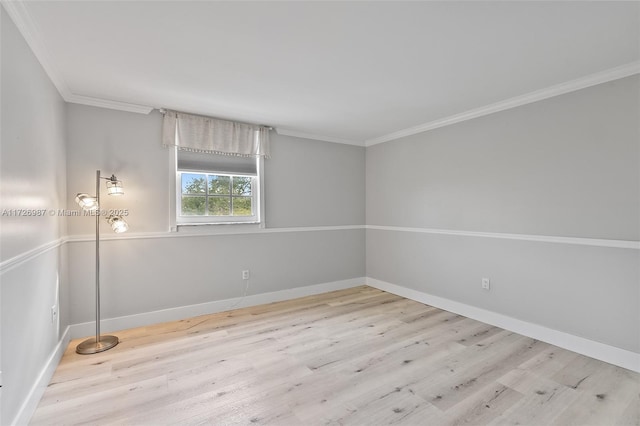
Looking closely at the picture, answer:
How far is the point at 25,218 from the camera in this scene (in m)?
1.75

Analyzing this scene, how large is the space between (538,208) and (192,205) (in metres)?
3.62

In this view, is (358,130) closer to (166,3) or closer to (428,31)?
(428,31)

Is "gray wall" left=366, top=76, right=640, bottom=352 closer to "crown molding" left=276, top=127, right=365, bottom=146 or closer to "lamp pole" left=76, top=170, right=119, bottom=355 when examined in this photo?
"crown molding" left=276, top=127, right=365, bottom=146

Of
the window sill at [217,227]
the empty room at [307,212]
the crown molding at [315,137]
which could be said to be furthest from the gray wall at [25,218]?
the crown molding at [315,137]

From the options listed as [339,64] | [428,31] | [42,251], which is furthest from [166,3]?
[42,251]

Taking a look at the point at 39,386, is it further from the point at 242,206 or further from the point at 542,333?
the point at 542,333

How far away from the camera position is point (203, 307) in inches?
137

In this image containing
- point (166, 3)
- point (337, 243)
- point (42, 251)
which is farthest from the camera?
point (337, 243)

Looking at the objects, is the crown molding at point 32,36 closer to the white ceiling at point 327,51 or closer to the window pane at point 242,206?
the white ceiling at point 327,51

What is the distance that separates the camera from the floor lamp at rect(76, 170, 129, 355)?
259 cm

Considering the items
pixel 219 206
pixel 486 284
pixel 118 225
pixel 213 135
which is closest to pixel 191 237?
pixel 219 206

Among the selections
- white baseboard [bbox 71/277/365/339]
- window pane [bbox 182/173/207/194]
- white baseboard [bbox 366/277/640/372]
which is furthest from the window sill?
white baseboard [bbox 366/277/640/372]

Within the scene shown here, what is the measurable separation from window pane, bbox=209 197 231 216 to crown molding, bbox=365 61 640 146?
99.8 inches

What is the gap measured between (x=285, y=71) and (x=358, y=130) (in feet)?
6.33
